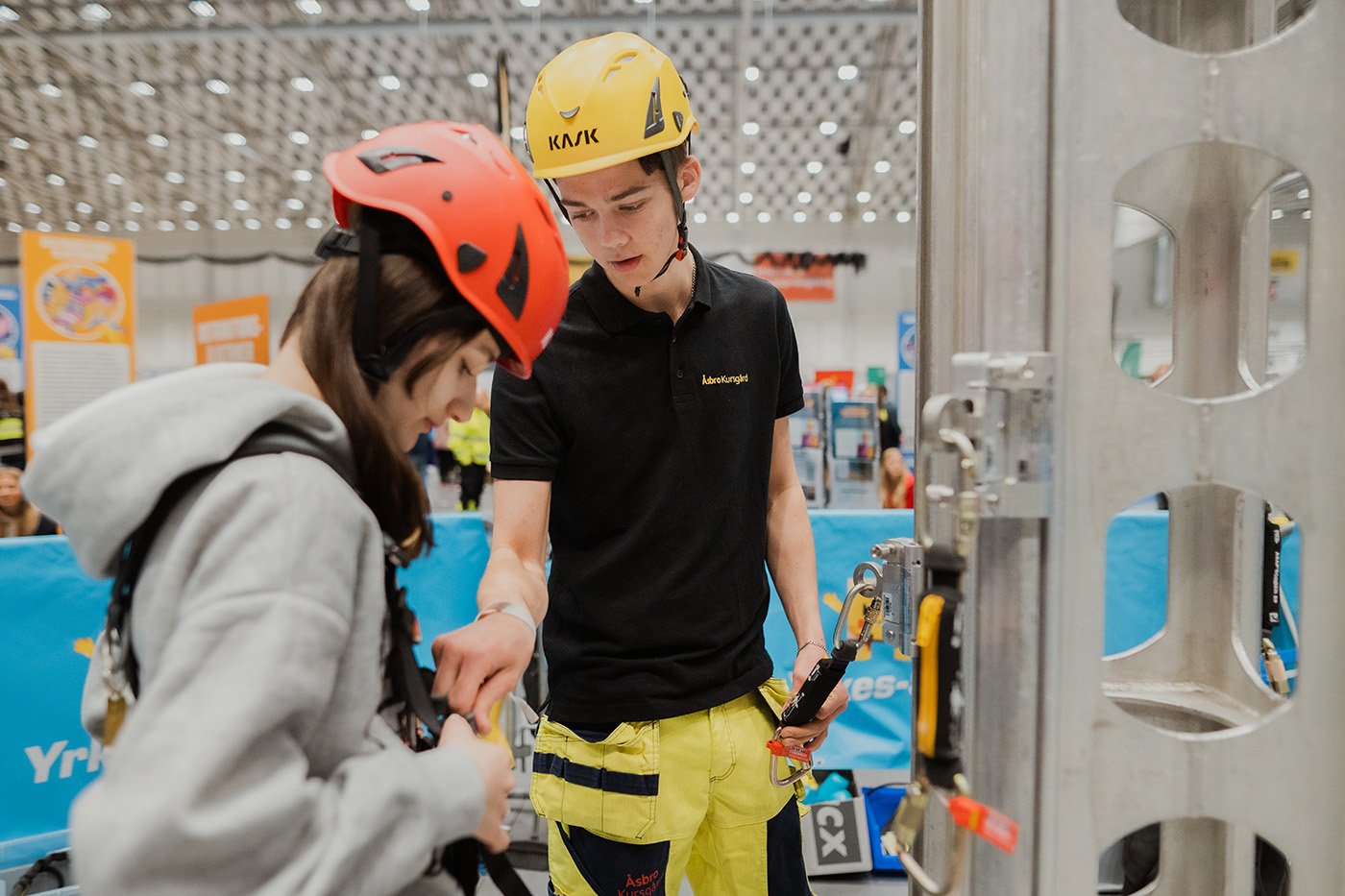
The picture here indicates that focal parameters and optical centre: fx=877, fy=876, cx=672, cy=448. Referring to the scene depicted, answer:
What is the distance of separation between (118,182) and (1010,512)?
16.5m

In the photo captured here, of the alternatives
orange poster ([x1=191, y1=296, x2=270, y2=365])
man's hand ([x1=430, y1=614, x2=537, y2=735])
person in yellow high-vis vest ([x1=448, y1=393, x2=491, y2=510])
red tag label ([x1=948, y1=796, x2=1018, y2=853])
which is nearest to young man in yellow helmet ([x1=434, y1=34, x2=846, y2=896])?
man's hand ([x1=430, y1=614, x2=537, y2=735])

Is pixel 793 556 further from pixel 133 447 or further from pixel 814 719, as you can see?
pixel 133 447

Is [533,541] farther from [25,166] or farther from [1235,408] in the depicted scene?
[25,166]

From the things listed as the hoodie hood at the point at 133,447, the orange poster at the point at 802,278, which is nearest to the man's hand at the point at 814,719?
the hoodie hood at the point at 133,447

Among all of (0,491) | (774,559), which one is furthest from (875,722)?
(0,491)

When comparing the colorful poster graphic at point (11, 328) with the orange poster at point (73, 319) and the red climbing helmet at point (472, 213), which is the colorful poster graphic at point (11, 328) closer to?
the orange poster at point (73, 319)

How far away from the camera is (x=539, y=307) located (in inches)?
42.6

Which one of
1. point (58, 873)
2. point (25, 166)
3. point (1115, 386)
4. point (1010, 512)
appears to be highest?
point (25, 166)

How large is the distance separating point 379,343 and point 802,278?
1649cm

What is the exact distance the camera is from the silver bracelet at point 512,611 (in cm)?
129

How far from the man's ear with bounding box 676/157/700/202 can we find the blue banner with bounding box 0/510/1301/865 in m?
1.38

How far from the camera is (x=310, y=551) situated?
2.55ft

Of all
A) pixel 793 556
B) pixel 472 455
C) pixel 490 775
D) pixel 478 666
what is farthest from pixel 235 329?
pixel 490 775

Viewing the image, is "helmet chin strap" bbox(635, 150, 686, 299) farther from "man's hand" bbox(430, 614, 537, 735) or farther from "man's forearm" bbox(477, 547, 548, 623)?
"man's hand" bbox(430, 614, 537, 735)
